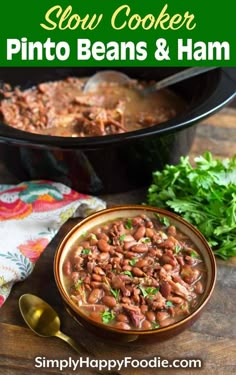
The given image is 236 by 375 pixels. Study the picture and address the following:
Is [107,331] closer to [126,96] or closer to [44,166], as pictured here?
[44,166]

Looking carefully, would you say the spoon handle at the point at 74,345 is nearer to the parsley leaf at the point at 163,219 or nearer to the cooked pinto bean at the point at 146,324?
the cooked pinto bean at the point at 146,324

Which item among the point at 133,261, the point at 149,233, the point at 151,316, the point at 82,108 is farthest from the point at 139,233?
the point at 82,108

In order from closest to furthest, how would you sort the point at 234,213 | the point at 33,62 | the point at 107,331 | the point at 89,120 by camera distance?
1. the point at 107,331
2. the point at 234,213
3. the point at 89,120
4. the point at 33,62

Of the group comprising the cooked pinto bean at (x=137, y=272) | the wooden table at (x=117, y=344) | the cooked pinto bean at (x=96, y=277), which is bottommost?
the wooden table at (x=117, y=344)

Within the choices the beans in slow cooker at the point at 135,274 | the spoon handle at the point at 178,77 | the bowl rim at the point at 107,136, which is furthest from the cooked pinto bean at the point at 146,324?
the spoon handle at the point at 178,77

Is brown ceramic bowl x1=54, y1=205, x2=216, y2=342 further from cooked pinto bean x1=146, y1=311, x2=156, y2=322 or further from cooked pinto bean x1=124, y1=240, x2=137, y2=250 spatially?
cooked pinto bean x1=124, y1=240, x2=137, y2=250

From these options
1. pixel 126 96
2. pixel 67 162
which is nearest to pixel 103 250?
pixel 67 162

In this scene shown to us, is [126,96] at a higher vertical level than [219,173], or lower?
higher
